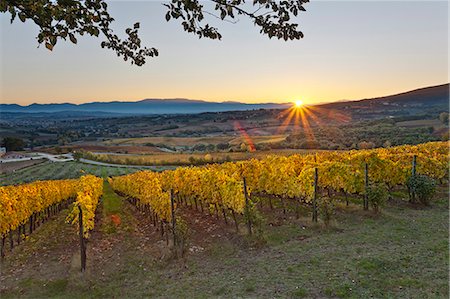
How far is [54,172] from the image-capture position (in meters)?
53.9

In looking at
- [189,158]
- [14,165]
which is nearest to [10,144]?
[14,165]

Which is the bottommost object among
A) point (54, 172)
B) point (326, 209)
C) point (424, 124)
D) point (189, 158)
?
point (54, 172)

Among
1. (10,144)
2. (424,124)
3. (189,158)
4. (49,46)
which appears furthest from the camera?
(10,144)

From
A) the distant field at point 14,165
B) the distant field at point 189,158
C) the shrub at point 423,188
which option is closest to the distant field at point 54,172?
the distant field at point 14,165

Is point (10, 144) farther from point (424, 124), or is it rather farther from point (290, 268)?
point (424, 124)

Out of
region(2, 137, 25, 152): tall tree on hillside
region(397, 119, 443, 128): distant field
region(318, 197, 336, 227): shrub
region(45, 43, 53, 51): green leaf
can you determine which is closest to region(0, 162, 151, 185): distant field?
region(2, 137, 25, 152): tall tree on hillside

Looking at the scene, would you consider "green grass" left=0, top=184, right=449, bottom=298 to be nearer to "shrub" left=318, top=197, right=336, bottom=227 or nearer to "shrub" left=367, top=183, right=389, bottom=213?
"shrub" left=318, top=197, right=336, bottom=227

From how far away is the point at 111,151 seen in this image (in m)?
81.3

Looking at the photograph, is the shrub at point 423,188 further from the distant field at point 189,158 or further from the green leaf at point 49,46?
the distant field at point 189,158

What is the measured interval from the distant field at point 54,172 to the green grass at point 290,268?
4029cm

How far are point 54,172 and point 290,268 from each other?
53.0 meters

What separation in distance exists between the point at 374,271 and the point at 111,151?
259 feet

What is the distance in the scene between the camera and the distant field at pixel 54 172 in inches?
1924

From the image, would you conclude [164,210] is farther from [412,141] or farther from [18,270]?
[412,141]
